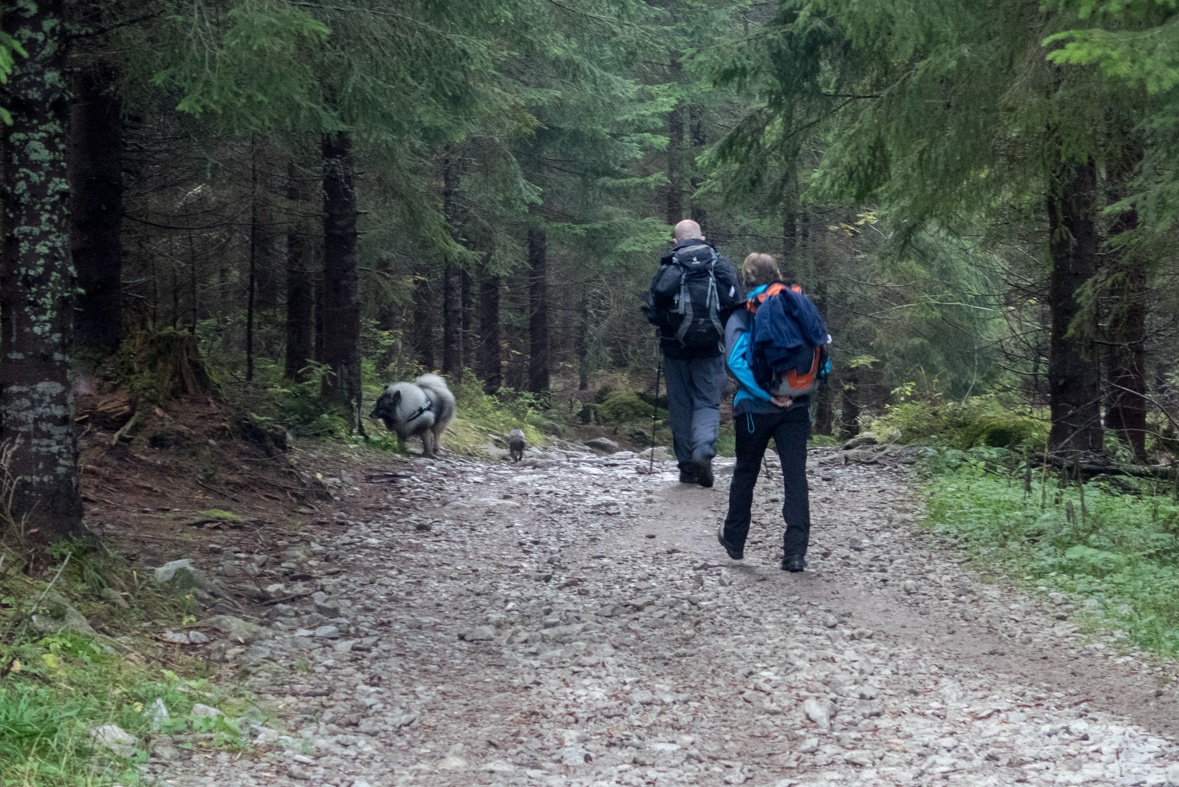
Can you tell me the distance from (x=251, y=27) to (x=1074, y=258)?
7167mm

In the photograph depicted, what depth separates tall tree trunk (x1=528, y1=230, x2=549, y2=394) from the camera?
73.7 ft

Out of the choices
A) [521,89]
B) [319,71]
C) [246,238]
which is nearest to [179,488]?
[319,71]

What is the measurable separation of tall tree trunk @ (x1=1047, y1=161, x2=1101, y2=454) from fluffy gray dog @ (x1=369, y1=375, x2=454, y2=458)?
7.59 m

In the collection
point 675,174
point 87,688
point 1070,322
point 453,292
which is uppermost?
point 675,174

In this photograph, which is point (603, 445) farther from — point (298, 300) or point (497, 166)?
point (298, 300)

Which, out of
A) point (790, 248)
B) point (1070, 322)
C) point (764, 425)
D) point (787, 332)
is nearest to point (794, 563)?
point (764, 425)

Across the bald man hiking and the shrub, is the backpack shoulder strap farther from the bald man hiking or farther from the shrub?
the shrub

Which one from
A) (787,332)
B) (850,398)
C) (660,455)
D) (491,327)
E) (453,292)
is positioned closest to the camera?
(787,332)

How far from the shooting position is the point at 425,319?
75.9ft

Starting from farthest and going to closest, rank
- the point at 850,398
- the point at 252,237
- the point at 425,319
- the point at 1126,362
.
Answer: the point at 850,398 → the point at 425,319 → the point at 252,237 → the point at 1126,362

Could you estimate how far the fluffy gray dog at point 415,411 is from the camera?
39.7 feet

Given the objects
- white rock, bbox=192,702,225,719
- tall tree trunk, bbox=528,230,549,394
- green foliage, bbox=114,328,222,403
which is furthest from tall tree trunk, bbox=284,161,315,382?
white rock, bbox=192,702,225,719

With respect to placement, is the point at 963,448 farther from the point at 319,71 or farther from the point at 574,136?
the point at 574,136

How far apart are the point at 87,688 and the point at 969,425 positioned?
998 cm
